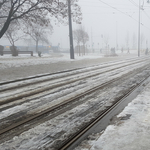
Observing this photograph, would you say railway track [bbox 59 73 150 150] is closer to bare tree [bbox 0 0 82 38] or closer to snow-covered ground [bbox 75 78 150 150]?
snow-covered ground [bbox 75 78 150 150]

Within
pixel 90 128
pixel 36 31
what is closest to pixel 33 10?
pixel 36 31

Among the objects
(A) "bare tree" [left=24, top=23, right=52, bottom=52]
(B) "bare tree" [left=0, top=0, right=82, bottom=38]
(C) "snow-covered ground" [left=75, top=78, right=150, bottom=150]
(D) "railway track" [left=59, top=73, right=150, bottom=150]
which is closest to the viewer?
(C) "snow-covered ground" [left=75, top=78, right=150, bottom=150]

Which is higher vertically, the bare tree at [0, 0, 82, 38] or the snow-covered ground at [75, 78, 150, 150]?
the bare tree at [0, 0, 82, 38]

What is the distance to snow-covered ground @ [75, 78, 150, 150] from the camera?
266 cm

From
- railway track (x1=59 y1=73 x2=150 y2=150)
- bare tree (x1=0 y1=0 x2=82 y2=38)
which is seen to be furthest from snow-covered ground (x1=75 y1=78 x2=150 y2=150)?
bare tree (x1=0 y1=0 x2=82 y2=38)

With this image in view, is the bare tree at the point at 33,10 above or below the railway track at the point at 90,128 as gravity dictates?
above

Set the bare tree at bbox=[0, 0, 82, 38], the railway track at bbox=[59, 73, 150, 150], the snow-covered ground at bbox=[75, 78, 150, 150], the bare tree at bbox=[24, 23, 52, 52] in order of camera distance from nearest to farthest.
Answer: the snow-covered ground at bbox=[75, 78, 150, 150] < the railway track at bbox=[59, 73, 150, 150] < the bare tree at bbox=[0, 0, 82, 38] < the bare tree at bbox=[24, 23, 52, 52]

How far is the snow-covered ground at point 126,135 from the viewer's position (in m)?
2.66

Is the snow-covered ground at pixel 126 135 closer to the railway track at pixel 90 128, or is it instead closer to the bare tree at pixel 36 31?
the railway track at pixel 90 128

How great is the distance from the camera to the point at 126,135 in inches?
118

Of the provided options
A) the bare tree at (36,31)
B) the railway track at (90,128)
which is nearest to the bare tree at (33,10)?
the bare tree at (36,31)

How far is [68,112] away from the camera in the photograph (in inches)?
162

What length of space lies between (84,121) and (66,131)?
57 centimetres

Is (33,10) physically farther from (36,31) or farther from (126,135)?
(126,135)
